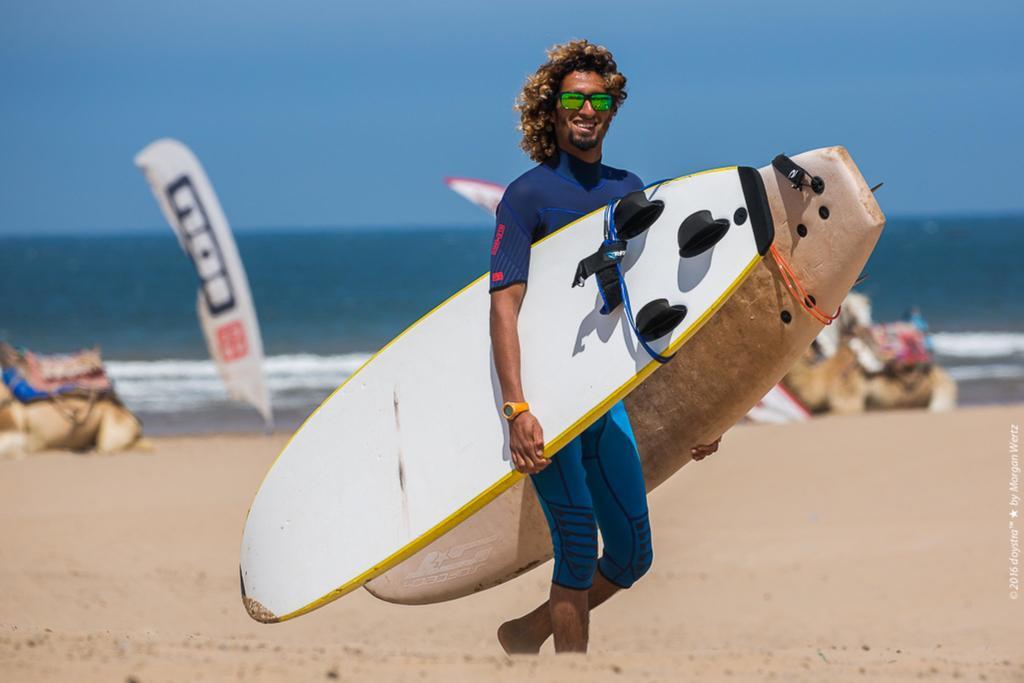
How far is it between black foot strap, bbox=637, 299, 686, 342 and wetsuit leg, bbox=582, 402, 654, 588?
0.27 m

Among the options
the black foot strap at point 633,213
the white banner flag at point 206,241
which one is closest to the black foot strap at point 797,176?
the black foot strap at point 633,213

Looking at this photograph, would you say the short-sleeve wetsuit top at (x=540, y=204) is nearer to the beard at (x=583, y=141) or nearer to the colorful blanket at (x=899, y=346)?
the beard at (x=583, y=141)

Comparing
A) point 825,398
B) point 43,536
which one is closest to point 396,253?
point 825,398

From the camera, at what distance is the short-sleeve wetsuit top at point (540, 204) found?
3.12 metres

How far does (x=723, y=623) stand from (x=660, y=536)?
1.40 meters

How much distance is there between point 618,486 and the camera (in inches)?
127

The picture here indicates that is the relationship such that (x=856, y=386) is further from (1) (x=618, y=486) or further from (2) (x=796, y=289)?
(1) (x=618, y=486)

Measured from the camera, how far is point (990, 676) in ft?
10.2

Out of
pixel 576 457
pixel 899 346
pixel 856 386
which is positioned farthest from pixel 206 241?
pixel 576 457

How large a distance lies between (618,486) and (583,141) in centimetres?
96

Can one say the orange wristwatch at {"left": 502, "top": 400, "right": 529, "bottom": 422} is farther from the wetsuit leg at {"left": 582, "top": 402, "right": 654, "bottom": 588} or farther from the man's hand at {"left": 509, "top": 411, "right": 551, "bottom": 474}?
the wetsuit leg at {"left": 582, "top": 402, "right": 654, "bottom": 588}

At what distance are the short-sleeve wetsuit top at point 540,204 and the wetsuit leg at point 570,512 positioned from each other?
52 centimetres

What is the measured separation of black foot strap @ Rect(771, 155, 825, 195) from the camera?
10.5 feet

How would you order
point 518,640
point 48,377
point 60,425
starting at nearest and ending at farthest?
point 518,640 → point 60,425 → point 48,377
